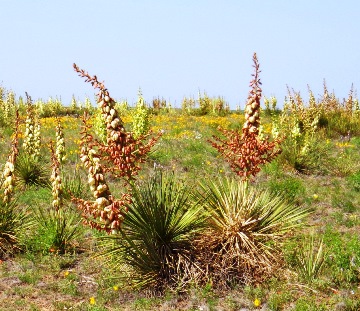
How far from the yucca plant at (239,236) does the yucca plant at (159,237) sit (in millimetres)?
232

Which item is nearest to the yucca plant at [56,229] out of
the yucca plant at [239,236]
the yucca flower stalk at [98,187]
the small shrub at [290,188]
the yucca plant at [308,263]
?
the yucca plant at [239,236]

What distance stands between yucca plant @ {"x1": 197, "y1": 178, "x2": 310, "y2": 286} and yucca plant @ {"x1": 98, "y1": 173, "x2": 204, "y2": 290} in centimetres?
23

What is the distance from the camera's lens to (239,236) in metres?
6.59

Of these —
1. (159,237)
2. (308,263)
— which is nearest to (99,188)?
(159,237)

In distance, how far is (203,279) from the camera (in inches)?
251

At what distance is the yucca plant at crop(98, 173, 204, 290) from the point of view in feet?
19.9

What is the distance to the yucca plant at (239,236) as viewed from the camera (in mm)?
6461

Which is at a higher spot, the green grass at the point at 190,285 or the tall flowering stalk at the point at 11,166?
the tall flowering stalk at the point at 11,166

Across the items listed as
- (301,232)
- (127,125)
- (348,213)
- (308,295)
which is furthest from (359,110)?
(308,295)

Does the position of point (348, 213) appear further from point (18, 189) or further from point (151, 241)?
point (18, 189)

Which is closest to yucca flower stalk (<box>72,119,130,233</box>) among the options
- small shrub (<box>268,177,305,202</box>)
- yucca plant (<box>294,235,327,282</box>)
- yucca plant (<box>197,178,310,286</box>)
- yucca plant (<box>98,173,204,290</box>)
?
yucca plant (<box>98,173,204,290</box>)

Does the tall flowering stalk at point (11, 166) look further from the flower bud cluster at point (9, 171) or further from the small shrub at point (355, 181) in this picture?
the small shrub at point (355, 181)

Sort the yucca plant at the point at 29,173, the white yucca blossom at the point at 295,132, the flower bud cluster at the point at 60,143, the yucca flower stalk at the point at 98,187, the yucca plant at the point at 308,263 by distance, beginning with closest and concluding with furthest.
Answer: the yucca flower stalk at the point at 98,187 → the yucca plant at the point at 308,263 → the flower bud cluster at the point at 60,143 → the yucca plant at the point at 29,173 → the white yucca blossom at the point at 295,132

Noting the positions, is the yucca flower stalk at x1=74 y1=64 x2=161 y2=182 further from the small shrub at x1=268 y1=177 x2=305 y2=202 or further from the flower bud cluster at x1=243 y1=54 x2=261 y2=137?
the small shrub at x1=268 y1=177 x2=305 y2=202
